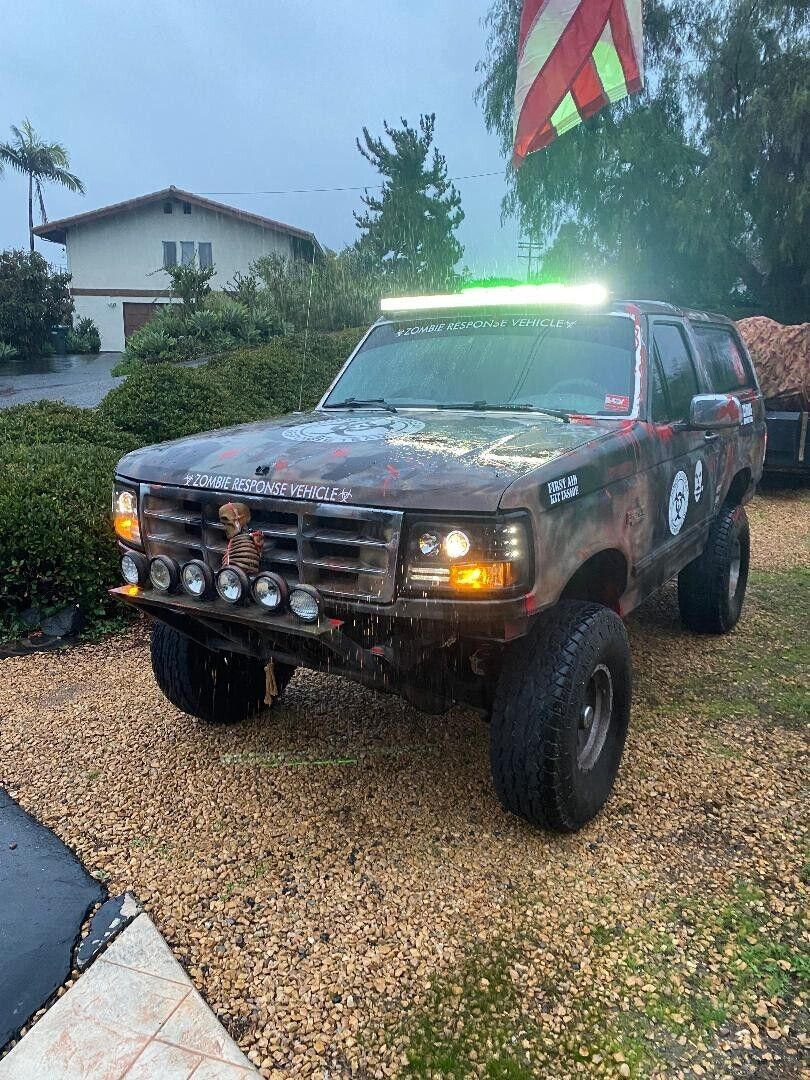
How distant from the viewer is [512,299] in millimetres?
4098

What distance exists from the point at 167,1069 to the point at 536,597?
1.66 m

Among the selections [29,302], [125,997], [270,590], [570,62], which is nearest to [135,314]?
[29,302]

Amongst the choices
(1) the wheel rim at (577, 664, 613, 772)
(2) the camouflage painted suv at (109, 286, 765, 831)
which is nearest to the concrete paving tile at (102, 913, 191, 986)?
(2) the camouflage painted suv at (109, 286, 765, 831)

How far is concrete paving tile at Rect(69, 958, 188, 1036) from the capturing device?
2.28 m

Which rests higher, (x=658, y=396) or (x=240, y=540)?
(x=658, y=396)

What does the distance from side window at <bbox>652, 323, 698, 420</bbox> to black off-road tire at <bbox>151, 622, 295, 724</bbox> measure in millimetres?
2264

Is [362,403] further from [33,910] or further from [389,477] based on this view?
[33,910]

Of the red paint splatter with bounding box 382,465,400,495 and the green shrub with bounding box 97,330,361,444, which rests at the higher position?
the green shrub with bounding box 97,330,361,444

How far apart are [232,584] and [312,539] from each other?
325 millimetres

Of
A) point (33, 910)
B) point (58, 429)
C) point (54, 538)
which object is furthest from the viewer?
point (58, 429)

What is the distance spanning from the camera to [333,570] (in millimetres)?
2697

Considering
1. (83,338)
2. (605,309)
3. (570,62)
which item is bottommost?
(605,309)

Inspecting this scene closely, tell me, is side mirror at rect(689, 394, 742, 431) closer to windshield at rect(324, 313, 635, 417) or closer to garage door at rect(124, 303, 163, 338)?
windshield at rect(324, 313, 635, 417)

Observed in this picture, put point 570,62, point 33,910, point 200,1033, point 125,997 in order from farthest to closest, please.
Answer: point 570,62 < point 33,910 < point 125,997 < point 200,1033
